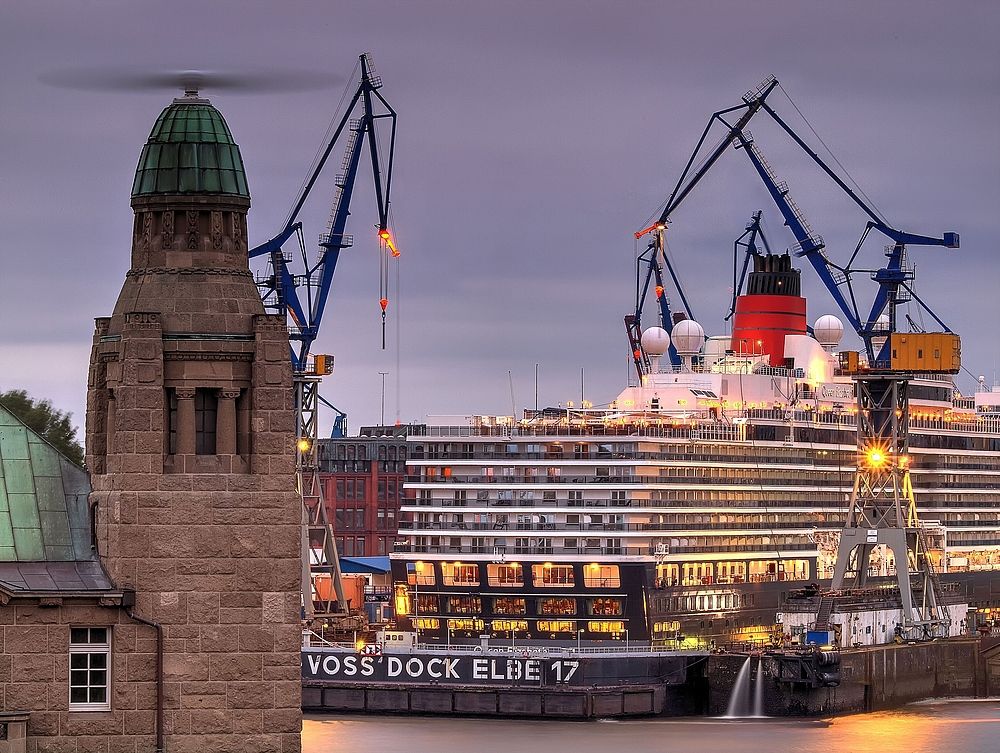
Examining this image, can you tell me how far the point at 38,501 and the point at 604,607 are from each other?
228ft

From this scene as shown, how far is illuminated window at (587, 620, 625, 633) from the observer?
107m

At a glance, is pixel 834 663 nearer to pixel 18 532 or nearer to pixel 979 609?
pixel 979 609

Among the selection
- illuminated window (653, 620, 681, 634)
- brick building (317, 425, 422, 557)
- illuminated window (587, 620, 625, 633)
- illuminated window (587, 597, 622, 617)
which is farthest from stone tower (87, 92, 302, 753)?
brick building (317, 425, 422, 557)

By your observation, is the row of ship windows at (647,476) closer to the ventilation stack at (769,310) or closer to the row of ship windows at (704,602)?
the row of ship windows at (704,602)

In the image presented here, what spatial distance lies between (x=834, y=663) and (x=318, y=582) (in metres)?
45.1

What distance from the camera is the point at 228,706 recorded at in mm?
39438

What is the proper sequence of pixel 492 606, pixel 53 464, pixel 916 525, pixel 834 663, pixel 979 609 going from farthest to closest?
pixel 979 609, pixel 916 525, pixel 492 606, pixel 834 663, pixel 53 464

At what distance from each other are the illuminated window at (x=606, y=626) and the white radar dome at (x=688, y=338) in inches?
1012

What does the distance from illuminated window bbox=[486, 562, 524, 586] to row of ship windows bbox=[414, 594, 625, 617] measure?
0.71 meters

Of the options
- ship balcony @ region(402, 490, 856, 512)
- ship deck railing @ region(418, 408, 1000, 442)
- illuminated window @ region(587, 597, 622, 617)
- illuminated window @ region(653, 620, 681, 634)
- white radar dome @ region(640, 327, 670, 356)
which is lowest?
illuminated window @ region(653, 620, 681, 634)

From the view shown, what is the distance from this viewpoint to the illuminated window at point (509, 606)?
360 feet

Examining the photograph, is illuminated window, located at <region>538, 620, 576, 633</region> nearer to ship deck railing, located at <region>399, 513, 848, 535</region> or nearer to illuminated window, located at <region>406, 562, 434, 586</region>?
ship deck railing, located at <region>399, 513, 848, 535</region>

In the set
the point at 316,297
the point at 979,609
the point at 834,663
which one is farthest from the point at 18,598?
the point at 979,609

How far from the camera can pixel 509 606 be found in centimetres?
11012
